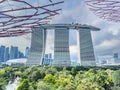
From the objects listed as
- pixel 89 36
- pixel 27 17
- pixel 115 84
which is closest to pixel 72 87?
pixel 27 17

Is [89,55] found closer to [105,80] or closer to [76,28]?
[76,28]

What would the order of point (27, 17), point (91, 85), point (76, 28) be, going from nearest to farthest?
point (27, 17), point (91, 85), point (76, 28)

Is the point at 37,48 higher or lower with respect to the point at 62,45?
lower

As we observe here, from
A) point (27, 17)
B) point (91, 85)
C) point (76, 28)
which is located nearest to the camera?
point (27, 17)

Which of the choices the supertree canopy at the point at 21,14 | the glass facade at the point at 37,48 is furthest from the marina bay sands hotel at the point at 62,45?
the supertree canopy at the point at 21,14

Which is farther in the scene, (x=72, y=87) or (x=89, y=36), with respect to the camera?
(x=89, y=36)

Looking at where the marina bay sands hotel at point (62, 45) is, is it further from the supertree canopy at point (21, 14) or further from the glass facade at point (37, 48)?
the supertree canopy at point (21, 14)

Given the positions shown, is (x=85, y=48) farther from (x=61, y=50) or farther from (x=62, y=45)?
(x=61, y=50)

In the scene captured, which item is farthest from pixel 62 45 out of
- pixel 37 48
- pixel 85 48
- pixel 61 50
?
pixel 85 48

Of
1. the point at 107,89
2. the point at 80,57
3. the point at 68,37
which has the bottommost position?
the point at 107,89
